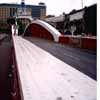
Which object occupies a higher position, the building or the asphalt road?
the building

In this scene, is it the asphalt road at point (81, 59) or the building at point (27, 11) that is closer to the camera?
the asphalt road at point (81, 59)

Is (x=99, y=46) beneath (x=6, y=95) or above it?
above

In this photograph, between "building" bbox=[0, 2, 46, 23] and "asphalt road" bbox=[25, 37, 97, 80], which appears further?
"building" bbox=[0, 2, 46, 23]

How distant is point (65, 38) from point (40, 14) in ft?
353

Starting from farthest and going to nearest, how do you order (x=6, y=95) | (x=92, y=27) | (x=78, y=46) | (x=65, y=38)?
(x=92, y=27)
(x=65, y=38)
(x=78, y=46)
(x=6, y=95)

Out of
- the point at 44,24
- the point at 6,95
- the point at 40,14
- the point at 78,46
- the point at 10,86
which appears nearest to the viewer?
the point at 6,95

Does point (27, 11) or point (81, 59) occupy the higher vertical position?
point (27, 11)

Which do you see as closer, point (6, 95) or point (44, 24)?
point (6, 95)

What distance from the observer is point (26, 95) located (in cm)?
503

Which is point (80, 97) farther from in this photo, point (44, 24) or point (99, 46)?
point (44, 24)

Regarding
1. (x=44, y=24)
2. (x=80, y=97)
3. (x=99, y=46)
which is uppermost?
(x=44, y=24)

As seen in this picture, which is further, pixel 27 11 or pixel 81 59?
pixel 27 11

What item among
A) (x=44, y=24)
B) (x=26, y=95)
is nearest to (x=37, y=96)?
(x=26, y=95)

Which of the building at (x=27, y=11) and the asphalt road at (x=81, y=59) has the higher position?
the building at (x=27, y=11)
